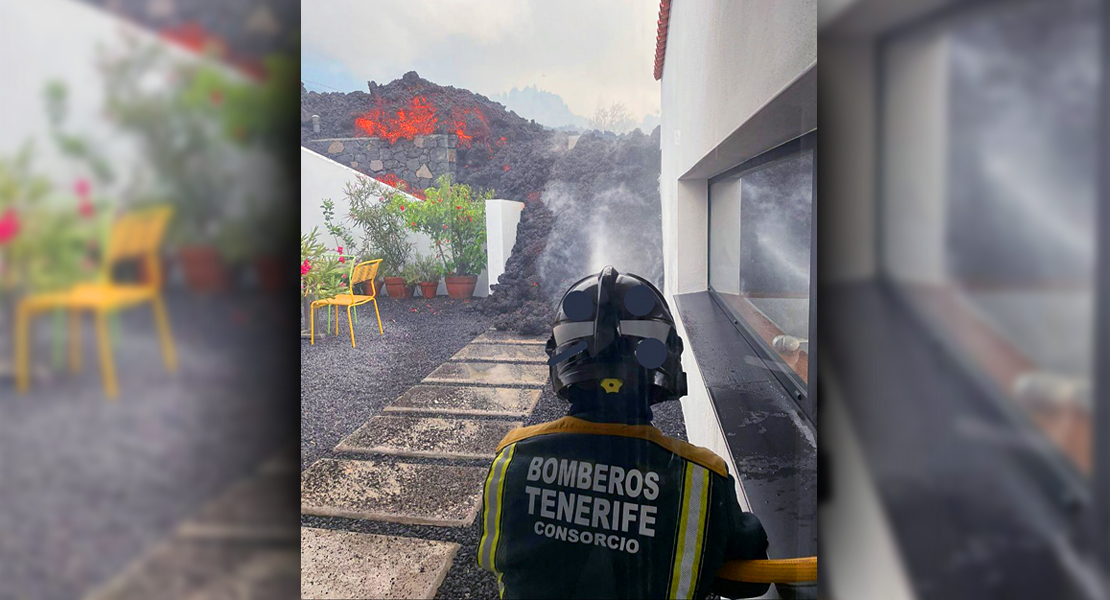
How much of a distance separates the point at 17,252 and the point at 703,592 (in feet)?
4.28

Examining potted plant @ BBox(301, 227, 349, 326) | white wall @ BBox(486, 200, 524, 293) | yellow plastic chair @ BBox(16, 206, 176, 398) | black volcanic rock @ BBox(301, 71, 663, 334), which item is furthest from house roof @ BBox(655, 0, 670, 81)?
yellow plastic chair @ BBox(16, 206, 176, 398)

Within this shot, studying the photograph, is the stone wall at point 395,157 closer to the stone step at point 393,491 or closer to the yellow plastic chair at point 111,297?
the yellow plastic chair at point 111,297

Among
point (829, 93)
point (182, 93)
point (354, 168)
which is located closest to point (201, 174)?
point (182, 93)

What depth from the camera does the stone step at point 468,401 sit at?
4.04 feet

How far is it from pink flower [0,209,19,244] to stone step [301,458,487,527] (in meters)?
0.66

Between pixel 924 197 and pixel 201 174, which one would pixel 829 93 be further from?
pixel 201 174

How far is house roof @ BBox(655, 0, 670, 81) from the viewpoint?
1.18 metres

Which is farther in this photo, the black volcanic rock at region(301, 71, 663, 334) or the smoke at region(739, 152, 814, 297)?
the black volcanic rock at region(301, 71, 663, 334)

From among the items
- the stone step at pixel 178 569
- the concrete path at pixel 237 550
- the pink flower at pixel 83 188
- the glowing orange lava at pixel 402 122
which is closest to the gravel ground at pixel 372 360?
the concrete path at pixel 237 550

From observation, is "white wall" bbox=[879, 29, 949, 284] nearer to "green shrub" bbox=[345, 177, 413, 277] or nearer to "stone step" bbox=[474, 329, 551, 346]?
"stone step" bbox=[474, 329, 551, 346]

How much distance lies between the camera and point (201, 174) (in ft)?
3.84

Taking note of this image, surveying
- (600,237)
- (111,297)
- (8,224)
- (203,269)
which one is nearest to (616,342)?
(600,237)

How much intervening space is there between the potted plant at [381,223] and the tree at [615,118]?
1.37 ft

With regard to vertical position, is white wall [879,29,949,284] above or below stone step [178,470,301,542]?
above
